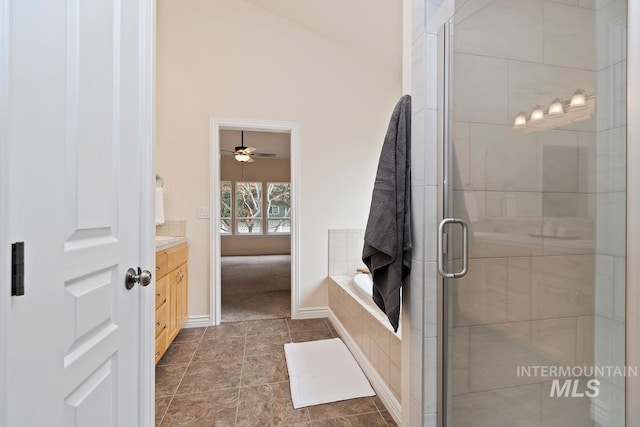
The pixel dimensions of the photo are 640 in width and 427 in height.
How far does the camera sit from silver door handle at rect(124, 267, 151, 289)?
89 cm

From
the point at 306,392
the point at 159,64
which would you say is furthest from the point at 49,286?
the point at 159,64

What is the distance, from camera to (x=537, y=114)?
1060 millimetres

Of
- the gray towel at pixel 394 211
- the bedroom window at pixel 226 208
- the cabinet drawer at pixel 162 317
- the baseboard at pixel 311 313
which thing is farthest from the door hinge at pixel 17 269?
the bedroom window at pixel 226 208

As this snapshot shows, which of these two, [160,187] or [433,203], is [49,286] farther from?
[160,187]

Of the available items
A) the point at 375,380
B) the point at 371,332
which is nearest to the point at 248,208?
the point at 371,332

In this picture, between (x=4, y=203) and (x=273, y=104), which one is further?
(x=273, y=104)

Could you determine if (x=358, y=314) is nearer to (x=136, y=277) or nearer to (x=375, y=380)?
(x=375, y=380)

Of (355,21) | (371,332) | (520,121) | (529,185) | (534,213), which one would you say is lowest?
(371,332)

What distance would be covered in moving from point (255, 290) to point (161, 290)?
2.20 metres

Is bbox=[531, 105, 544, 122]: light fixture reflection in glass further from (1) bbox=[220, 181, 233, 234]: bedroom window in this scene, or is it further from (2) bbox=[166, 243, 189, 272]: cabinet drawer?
(1) bbox=[220, 181, 233, 234]: bedroom window

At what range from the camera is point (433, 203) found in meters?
1.16

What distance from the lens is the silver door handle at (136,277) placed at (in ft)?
2.93

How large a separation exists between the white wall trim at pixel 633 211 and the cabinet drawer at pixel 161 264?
221cm

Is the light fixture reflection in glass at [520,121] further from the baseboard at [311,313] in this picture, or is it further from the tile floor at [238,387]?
the baseboard at [311,313]
